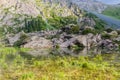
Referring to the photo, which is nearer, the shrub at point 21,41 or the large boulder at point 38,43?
the large boulder at point 38,43

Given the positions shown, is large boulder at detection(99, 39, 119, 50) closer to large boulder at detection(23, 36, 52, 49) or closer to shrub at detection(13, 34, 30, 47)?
large boulder at detection(23, 36, 52, 49)

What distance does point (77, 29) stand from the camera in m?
193

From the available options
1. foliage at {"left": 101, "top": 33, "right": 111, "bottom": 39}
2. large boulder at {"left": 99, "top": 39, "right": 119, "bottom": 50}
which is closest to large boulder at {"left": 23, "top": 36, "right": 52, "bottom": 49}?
large boulder at {"left": 99, "top": 39, "right": 119, "bottom": 50}

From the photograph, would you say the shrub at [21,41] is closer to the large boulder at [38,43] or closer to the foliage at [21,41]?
the foliage at [21,41]

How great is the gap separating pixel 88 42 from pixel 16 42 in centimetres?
4417

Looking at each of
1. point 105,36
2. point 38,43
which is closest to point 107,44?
point 105,36

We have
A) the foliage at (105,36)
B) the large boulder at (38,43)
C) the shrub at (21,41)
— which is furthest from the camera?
the shrub at (21,41)

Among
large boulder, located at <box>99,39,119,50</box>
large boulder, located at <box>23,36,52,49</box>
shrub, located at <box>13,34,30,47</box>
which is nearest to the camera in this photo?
large boulder, located at <box>99,39,119,50</box>

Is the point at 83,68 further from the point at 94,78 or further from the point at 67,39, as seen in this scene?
the point at 67,39

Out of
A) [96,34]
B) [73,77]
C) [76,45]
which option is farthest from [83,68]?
[96,34]

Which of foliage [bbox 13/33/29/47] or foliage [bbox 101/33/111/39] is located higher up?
foliage [bbox 101/33/111/39]

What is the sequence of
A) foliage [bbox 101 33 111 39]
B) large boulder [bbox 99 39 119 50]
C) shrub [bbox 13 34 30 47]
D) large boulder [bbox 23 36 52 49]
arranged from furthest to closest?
shrub [bbox 13 34 30 47], foliage [bbox 101 33 111 39], large boulder [bbox 23 36 52 49], large boulder [bbox 99 39 119 50]

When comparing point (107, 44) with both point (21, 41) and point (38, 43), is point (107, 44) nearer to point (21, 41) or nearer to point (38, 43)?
point (38, 43)

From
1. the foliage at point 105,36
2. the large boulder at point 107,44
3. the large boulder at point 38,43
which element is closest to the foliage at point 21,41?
the large boulder at point 38,43
